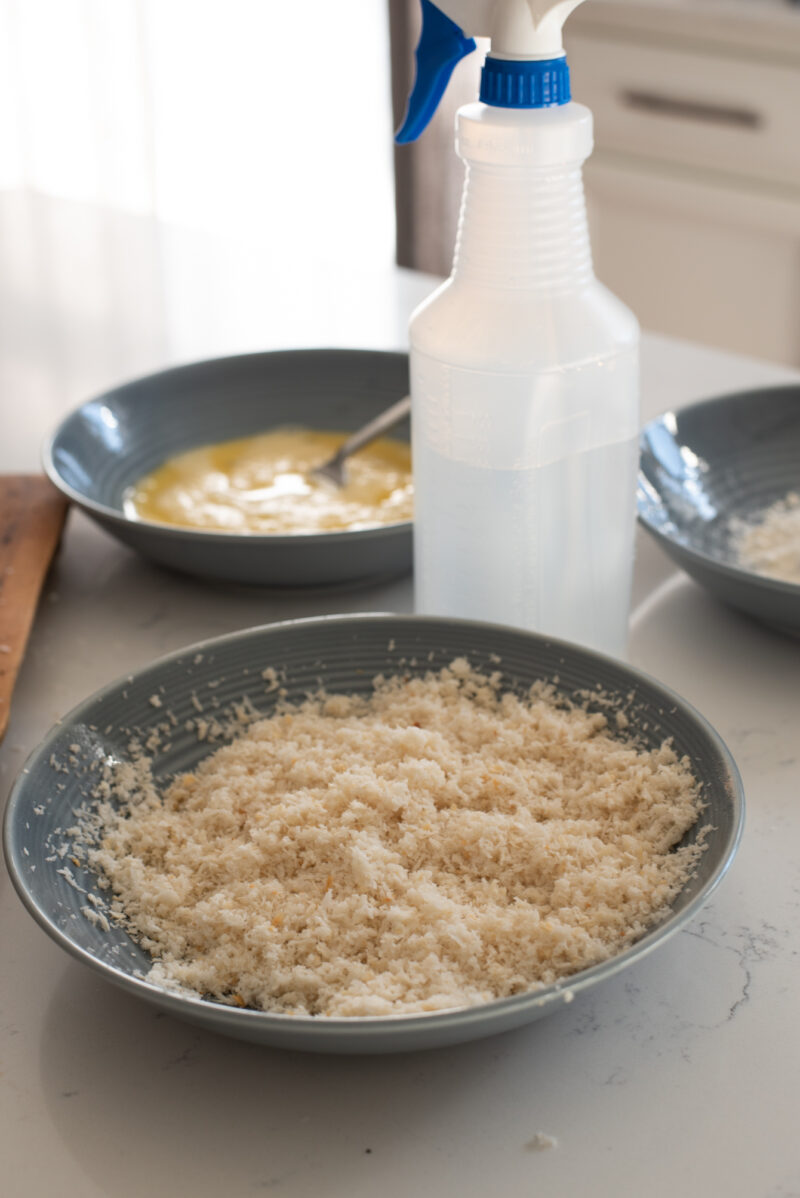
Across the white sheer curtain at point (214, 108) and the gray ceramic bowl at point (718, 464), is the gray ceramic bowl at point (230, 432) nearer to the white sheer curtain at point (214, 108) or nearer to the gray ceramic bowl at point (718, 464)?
the gray ceramic bowl at point (718, 464)

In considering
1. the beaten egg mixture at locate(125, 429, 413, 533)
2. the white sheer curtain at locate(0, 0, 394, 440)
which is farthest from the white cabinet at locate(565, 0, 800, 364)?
the beaten egg mixture at locate(125, 429, 413, 533)

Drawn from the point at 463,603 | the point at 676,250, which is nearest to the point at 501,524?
the point at 463,603

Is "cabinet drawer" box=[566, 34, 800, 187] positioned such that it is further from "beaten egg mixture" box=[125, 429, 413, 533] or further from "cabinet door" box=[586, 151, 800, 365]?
"beaten egg mixture" box=[125, 429, 413, 533]

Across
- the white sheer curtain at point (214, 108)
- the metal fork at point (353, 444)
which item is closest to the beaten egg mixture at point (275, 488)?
the metal fork at point (353, 444)

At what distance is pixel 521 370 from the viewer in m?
0.68

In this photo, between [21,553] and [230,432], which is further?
[230,432]

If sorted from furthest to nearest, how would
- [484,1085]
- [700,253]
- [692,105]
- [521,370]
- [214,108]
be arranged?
1. [214,108]
2. [700,253]
3. [692,105]
4. [521,370]
5. [484,1085]

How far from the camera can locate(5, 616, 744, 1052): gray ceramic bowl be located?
19.6 inches

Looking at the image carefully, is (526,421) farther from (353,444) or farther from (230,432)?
(230,432)

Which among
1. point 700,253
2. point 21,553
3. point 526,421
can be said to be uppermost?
point 526,421

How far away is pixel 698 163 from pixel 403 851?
2.22m

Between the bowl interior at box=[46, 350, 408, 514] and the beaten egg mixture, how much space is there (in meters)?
0.02

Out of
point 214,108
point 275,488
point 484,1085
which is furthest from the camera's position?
point 214,108

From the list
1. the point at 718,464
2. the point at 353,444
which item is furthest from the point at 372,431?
the point at 718,464
